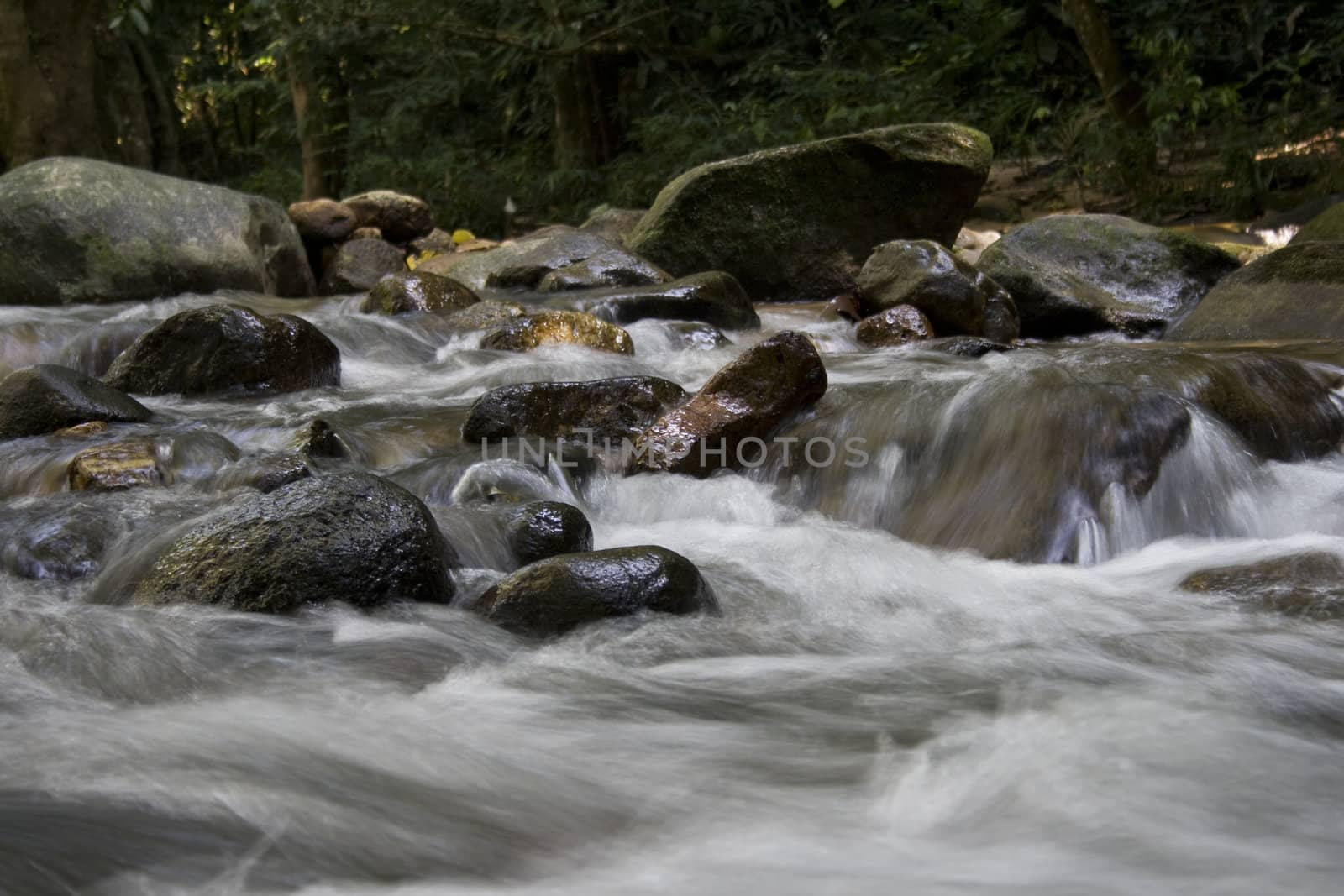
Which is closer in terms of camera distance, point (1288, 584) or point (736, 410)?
point (1288, 584)

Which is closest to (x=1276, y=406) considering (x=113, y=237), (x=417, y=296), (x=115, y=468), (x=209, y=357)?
(x=115, y=468)

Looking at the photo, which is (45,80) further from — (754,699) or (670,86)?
(754,699)

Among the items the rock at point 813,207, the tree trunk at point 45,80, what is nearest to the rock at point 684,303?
the rock at point 813,207

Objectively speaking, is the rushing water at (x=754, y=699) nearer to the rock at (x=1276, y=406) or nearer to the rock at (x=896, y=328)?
the rock at (x=1276, y=406)

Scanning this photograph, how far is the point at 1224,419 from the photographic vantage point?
4.48 metres

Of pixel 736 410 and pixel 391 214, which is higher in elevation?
pixel 391 214

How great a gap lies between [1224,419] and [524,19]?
10808mm

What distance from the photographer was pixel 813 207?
891 cm

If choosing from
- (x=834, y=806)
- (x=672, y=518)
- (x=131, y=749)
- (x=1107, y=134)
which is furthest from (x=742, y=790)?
(x=1107, y=134)

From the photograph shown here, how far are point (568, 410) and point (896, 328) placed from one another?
2591 millimetres

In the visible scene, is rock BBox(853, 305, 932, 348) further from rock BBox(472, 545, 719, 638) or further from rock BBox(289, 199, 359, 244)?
rock BBox(289, 199, 359, 244)

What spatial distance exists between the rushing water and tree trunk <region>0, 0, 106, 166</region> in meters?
6.90

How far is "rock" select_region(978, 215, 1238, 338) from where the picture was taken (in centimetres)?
759

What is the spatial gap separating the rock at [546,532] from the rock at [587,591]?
1.18 ft
